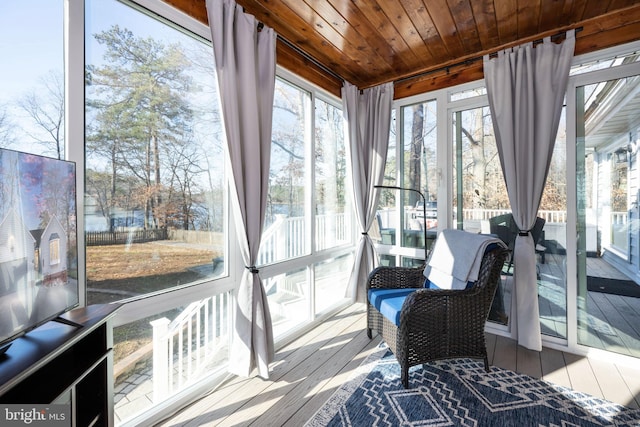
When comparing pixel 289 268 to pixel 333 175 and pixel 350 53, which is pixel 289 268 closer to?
pixel 333 175

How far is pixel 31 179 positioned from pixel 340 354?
2234 millimetres

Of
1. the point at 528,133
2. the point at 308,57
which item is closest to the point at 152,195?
the point at 308,57

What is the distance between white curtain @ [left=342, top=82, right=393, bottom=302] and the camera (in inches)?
126

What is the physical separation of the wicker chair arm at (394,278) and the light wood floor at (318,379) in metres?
0.53

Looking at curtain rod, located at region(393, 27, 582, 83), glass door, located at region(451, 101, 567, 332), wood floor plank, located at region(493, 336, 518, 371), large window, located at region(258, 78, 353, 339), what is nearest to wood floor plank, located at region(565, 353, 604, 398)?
glass door, located at region(451, 101, 567, 332)

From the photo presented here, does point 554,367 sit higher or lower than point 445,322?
lower

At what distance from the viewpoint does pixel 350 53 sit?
8.96 feet

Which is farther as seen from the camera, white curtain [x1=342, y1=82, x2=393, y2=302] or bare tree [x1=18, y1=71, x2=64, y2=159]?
white curtain [x1=342, y1=82, x2=393, y2=302]

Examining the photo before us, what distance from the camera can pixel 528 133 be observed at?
7.77ft

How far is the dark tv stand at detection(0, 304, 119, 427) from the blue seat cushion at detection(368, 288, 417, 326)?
1648 mm

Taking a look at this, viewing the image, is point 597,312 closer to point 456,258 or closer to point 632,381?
point 632,381

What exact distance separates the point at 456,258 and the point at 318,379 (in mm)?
1401

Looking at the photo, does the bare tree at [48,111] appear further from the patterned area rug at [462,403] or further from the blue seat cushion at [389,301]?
the blue seat cushion at [389,301]

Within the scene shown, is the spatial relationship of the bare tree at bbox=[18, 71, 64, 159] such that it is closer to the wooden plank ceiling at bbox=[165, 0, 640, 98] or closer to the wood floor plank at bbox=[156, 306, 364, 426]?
the wooden plank ceiling at bbox=[165, 0, 640, 98]
